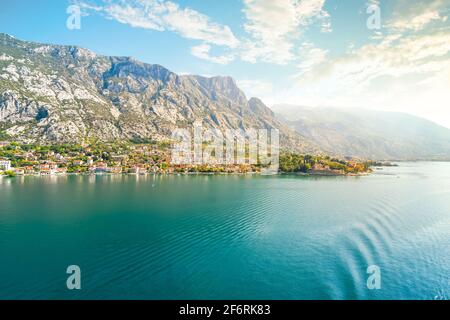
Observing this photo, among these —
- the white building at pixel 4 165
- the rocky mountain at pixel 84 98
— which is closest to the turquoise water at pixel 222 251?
the white building at pixel 4 165

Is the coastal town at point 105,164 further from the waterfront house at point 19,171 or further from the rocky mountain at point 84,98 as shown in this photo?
the rocky mountain at point 84,98

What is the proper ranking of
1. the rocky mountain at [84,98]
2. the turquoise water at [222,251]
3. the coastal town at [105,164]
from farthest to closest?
the rocky mountain at [84,98], the coastal town at [105,164], the turquoise water at [222,251]

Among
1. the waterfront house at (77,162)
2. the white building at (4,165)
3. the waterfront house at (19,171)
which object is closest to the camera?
the waterfront house at (19,171)

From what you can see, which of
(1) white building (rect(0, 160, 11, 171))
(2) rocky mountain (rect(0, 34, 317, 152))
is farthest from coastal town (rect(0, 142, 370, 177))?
(2) rocky mountain (rect(0, 34, 317, 152))

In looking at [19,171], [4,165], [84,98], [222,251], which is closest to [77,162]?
[19,171]

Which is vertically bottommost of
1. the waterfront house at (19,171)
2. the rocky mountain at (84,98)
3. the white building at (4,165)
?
the waterfront house at (19,171)

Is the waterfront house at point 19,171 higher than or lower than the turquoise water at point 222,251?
higher

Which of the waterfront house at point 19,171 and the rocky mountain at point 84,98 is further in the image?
the rocky mountain at point 84,98
